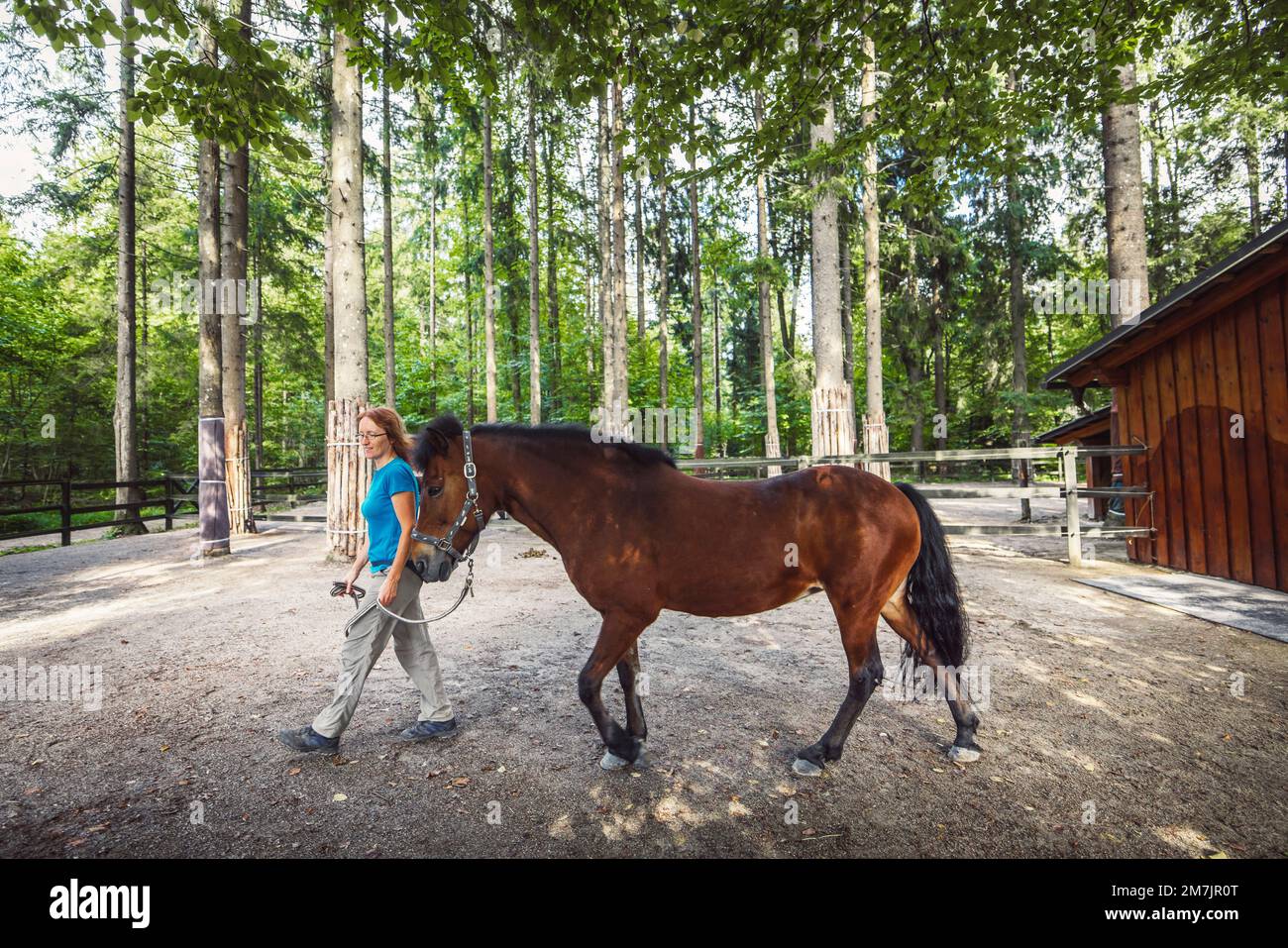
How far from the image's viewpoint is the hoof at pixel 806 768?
2961 mm

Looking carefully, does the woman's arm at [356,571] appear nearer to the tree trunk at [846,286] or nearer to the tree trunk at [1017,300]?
the tree trunk at [846,286]

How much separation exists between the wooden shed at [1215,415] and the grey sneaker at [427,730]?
8.37 m

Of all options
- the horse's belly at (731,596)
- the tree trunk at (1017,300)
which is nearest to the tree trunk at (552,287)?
the tree trunk at (1017,300)

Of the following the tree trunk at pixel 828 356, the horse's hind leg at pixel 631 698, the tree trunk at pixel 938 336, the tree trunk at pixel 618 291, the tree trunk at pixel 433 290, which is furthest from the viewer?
the tree trunk at pixel 433 290

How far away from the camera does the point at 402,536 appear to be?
10.1ft

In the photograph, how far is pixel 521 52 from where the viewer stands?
10930 millimetres

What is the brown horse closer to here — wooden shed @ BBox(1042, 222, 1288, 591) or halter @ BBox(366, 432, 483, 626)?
halter @ BBox(366, 432, 483, 626)

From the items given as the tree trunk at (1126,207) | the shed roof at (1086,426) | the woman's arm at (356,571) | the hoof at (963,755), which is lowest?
the hoof at (963,755)

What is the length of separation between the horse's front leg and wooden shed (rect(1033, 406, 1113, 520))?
11902 millimetres

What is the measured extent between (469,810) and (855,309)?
27435mm

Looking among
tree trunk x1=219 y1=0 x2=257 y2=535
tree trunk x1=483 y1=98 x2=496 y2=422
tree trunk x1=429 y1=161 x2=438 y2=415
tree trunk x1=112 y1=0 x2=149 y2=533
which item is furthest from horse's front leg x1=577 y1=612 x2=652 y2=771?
tree trunk x1=429 y1=161 x2=438 y2=415

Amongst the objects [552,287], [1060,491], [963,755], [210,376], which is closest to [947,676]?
[963,755]

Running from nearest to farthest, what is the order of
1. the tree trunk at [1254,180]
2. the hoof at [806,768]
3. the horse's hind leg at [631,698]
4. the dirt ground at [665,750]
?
the dirt ground at [665,750]
the hoof at [806,768]
the horse's hind leg at [631,698]
the tree trunk at [1254,180]
